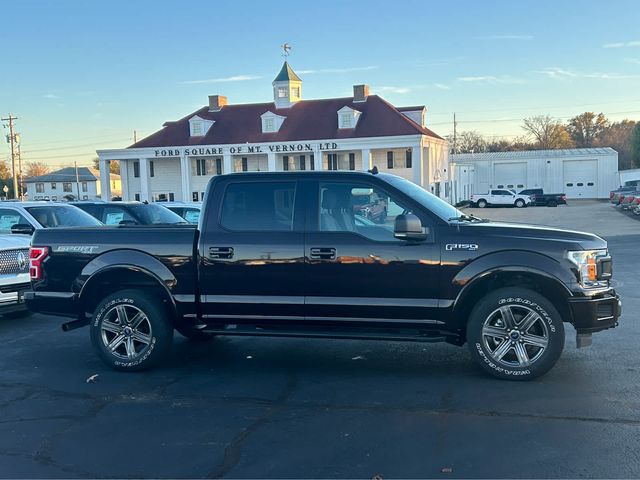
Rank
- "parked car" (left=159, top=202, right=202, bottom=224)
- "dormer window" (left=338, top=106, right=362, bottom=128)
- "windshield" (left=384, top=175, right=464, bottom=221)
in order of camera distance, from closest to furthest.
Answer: "windshield" (left=384, top=175, right=464, bottom=221)
"parked car" (left=159, top=202, right=202, bottom=224)
"dormer window" (left=338, top=106, right=362, bottom=128)

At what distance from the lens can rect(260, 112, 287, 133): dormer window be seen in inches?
1992

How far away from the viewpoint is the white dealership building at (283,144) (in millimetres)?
47525

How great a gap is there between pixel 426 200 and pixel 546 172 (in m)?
66.1

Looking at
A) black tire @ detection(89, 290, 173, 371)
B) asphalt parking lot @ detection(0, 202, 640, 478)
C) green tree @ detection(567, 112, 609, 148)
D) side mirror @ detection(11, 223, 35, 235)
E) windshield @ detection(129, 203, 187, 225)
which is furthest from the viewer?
green tree @ detection(567, 112, 609, 148)

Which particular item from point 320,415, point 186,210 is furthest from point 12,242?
point 186,210

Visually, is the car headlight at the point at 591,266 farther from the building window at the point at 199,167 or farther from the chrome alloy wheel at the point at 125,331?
the building window at the point at 199,167

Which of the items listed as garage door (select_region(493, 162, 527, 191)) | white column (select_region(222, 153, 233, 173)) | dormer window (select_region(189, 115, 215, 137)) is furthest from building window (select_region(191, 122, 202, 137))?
garage door (select_region(493, 162, 527, 191))

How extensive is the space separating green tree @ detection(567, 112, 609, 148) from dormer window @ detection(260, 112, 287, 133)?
2562 inches

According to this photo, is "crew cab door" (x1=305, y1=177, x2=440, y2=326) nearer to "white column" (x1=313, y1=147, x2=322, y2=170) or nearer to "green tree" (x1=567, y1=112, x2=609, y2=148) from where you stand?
"white column" (x1=313, y1=147, x2=322, y2=170)

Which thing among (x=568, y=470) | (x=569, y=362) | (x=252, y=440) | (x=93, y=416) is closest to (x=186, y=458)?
(x=252, y=440)

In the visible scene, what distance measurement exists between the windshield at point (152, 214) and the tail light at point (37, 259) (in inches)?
315

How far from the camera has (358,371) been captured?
250 inches

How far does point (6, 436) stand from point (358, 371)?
323 centimetres

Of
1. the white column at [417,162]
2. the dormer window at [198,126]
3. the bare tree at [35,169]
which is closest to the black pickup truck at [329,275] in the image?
the white column at [417,162]
